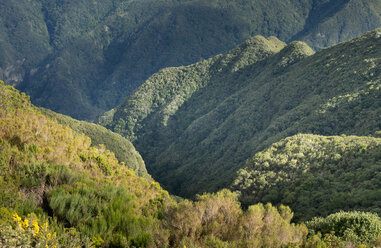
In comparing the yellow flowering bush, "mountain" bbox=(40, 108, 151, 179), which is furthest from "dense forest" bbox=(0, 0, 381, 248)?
"mountain" bbox=(40, 108, 151, 179)

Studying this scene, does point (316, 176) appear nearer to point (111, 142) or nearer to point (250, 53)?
point (111, 142)

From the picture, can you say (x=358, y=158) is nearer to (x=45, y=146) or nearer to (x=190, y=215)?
(x=190, y=215)

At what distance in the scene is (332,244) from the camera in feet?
34.2

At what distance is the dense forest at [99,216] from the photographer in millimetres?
8211

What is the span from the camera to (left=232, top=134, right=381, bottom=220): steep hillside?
2923cm

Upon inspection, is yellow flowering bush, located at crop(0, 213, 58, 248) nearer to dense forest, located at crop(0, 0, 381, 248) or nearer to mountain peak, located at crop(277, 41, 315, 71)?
dense forest, located at crop(0, 0, 381, 248)

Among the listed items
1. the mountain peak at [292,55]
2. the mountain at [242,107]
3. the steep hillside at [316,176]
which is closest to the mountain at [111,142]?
the mountain at [242,107]

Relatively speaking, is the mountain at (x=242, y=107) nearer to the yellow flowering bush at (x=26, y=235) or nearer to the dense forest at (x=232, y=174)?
the dense forest at (x=232, y=174)

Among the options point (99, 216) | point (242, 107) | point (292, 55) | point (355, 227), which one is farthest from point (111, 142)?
point (99, 216)

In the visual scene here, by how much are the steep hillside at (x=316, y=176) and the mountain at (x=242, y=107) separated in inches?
474

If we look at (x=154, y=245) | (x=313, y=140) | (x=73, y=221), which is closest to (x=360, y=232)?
(x=154, y=245)

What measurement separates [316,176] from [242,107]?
240 feet

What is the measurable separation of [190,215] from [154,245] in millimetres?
2505

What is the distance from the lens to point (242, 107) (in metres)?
110
